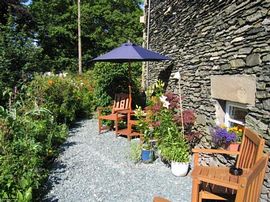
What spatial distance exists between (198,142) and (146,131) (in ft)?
3.17

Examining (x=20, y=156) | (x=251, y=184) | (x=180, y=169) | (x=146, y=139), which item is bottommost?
(x=180, y=169)

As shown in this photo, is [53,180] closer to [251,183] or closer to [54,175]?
[54,175]

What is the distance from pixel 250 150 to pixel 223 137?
87 centimetres

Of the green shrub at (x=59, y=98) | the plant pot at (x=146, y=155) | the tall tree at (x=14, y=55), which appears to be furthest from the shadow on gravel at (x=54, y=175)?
the tall tree at (x=14, y=55)

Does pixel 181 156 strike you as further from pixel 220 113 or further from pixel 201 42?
pixel 201 42

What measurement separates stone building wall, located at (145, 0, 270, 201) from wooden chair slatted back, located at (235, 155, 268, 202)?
938mm

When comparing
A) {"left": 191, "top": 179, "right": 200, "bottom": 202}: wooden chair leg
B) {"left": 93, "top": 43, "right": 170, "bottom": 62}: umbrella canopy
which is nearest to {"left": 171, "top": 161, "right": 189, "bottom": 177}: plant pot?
{"left": 191, "top": 179, "right": 200, "bottom": 202}: wooden chair leg

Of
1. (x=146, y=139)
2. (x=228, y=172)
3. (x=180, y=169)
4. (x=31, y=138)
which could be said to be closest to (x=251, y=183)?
(x=228, y=172)

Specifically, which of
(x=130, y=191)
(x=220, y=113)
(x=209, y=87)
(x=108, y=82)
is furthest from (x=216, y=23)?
(x=108, y=82)

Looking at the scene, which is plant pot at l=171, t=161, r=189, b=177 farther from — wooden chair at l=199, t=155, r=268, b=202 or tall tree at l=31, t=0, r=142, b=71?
tall tree at l=31, t=0, r=142, b=71

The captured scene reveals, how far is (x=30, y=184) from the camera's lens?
3.04 metres

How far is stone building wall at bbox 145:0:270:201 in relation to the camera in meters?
2.96

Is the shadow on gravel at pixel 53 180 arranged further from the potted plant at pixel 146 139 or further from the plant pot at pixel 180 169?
the plant pot at pixel 180 169

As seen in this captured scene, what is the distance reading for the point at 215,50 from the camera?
4.01 m
